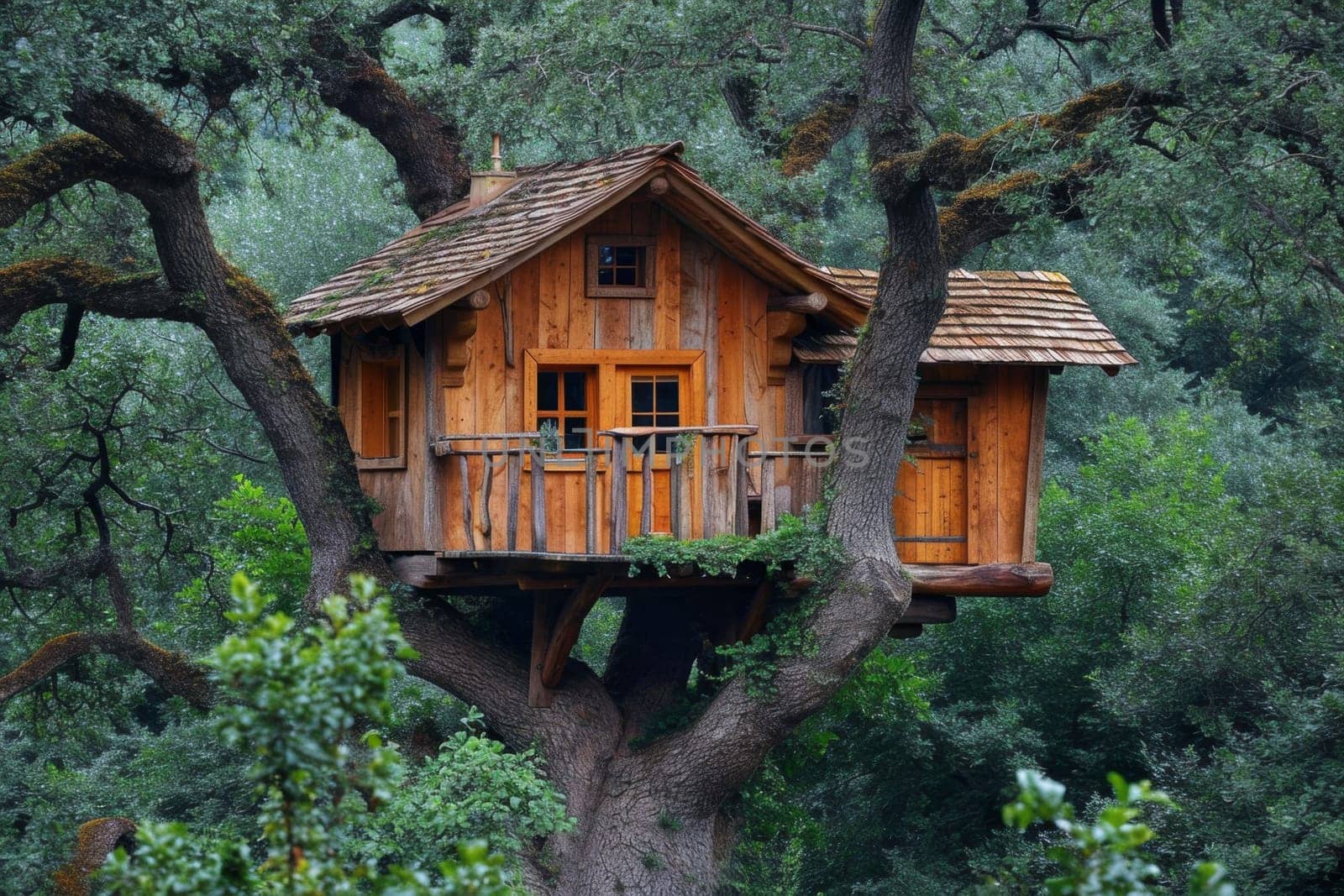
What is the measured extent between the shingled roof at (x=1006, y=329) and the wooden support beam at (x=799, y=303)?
1.52 ft

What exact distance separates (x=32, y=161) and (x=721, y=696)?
761cm

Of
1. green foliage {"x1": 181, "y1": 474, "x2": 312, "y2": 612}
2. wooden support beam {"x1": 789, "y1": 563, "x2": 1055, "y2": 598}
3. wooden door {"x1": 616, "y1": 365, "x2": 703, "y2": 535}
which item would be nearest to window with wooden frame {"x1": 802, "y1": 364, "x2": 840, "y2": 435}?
wooden door {"x1": 616, "y1": 365, "x2": 703, "y2": 535}

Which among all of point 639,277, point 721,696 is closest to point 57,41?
point 639,277

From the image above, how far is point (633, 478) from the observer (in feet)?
45.7

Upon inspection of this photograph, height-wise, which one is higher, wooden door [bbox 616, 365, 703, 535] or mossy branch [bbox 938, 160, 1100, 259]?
mossy branch [bbox 938, 160, 1100, 259]

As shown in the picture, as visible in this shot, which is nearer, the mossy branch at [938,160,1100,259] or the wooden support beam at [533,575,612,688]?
the mossy branch at [938,160,1100,259]

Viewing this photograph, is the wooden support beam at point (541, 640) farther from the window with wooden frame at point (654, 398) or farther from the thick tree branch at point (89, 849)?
the thick tree branch at point (89, 849)

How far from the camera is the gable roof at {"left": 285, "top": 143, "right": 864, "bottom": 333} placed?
46.6 ft

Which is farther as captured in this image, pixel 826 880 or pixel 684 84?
pixel 826 880

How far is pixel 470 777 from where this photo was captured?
541 inches

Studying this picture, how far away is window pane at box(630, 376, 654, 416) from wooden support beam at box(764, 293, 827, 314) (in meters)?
1.31

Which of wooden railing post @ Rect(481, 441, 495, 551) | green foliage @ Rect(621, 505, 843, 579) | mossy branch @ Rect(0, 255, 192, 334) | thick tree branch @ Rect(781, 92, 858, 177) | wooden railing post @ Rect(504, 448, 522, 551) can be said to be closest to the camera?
green foliage @ Rect(621, 505, 843, 579)

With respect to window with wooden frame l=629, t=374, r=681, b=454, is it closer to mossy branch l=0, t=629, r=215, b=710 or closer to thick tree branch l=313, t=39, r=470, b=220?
thick tree branch l=313, t=39, r=470, b=220

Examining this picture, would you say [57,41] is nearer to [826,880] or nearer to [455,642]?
[455,642]
